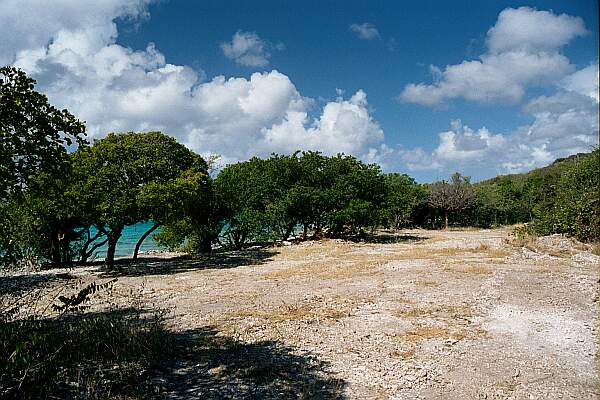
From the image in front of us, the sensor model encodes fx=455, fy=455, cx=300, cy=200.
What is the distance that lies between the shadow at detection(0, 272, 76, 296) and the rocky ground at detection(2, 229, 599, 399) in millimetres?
724

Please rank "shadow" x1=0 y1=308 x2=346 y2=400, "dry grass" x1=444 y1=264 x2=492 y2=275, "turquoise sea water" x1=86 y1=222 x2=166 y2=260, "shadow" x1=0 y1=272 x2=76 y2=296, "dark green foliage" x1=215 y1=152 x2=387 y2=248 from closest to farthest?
"shadow" x1=0 y1=308 x2=346 y2=400
"shadow" x1=0 y1=272 x2=76 y2=296
"dry grass" x1=444 y1=264 x2=492 y2=275
"dark green foliage" x1=215 y1=152 x2=387 y2=248
"turquoise sea water" x1=86 y1=222 x2=166 y2=260

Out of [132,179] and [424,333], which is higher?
[132,179]

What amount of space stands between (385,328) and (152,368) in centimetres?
407

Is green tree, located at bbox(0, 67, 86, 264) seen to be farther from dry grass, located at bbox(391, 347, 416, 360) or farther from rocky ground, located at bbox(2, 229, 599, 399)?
dry grass, located at bbox(391, 347, 416, 360)

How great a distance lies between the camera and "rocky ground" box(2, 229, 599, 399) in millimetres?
5777

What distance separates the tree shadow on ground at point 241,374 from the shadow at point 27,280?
8.11 metres

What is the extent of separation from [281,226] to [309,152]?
4.91 m

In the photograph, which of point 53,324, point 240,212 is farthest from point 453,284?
point 240,212

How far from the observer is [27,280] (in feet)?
49.4

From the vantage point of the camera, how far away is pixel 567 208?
18.9m

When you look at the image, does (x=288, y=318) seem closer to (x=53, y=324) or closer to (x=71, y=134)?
(x=53, y=324)

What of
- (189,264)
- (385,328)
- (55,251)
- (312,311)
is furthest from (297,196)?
(385,328)

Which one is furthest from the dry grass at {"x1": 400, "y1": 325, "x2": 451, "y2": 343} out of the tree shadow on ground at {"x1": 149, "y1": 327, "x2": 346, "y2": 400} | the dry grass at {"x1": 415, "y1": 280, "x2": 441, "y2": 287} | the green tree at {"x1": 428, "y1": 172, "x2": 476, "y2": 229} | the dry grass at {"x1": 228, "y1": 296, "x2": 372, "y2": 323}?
the green tree at {"x1": 428, "y1": 172, "x2": 476, "y2": 229}

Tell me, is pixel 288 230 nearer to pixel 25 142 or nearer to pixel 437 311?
pixel 437 311
